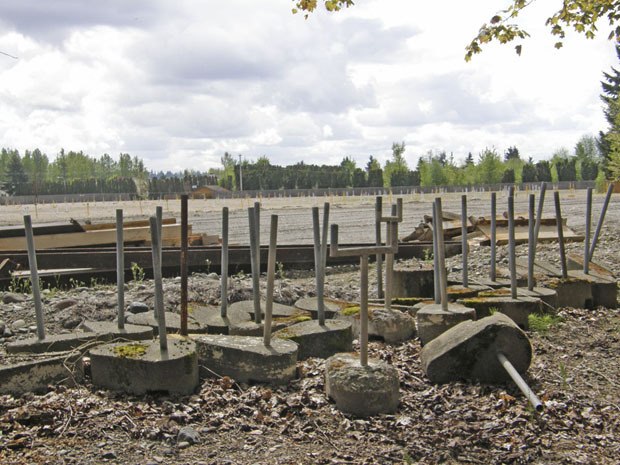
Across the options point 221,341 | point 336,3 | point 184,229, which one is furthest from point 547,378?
point 336,3

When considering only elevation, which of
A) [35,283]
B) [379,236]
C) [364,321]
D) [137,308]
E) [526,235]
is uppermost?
[379,236]

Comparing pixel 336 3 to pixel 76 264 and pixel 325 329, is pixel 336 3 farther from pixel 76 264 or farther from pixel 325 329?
pixel 76 264

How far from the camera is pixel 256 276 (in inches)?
245

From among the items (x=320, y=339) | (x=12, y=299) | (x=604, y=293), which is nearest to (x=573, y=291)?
(x=604, y=293)

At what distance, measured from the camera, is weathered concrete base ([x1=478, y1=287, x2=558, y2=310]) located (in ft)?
23.3

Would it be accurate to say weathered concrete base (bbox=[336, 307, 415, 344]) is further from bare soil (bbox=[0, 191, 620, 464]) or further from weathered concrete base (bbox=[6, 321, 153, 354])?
weathered concrete base (bbox=[6, 321, 153, 354])

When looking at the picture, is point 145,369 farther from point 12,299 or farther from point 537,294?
point 12,299

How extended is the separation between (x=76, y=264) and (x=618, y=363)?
8.19 metres

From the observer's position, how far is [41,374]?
4836mm

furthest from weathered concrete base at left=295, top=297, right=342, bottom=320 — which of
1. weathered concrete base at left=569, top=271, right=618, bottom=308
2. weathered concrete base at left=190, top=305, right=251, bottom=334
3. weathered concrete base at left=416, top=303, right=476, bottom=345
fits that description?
weathered concrete base at left=569, top=271, right=618, bottom=308

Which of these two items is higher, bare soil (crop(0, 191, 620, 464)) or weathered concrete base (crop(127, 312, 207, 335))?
weathered concrete base (crop(127, 312, 207, 335))

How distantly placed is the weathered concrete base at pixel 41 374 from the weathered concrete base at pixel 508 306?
12.1ft

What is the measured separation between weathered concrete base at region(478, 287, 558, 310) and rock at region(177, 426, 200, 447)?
388cm

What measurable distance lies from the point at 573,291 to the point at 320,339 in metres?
3.66
